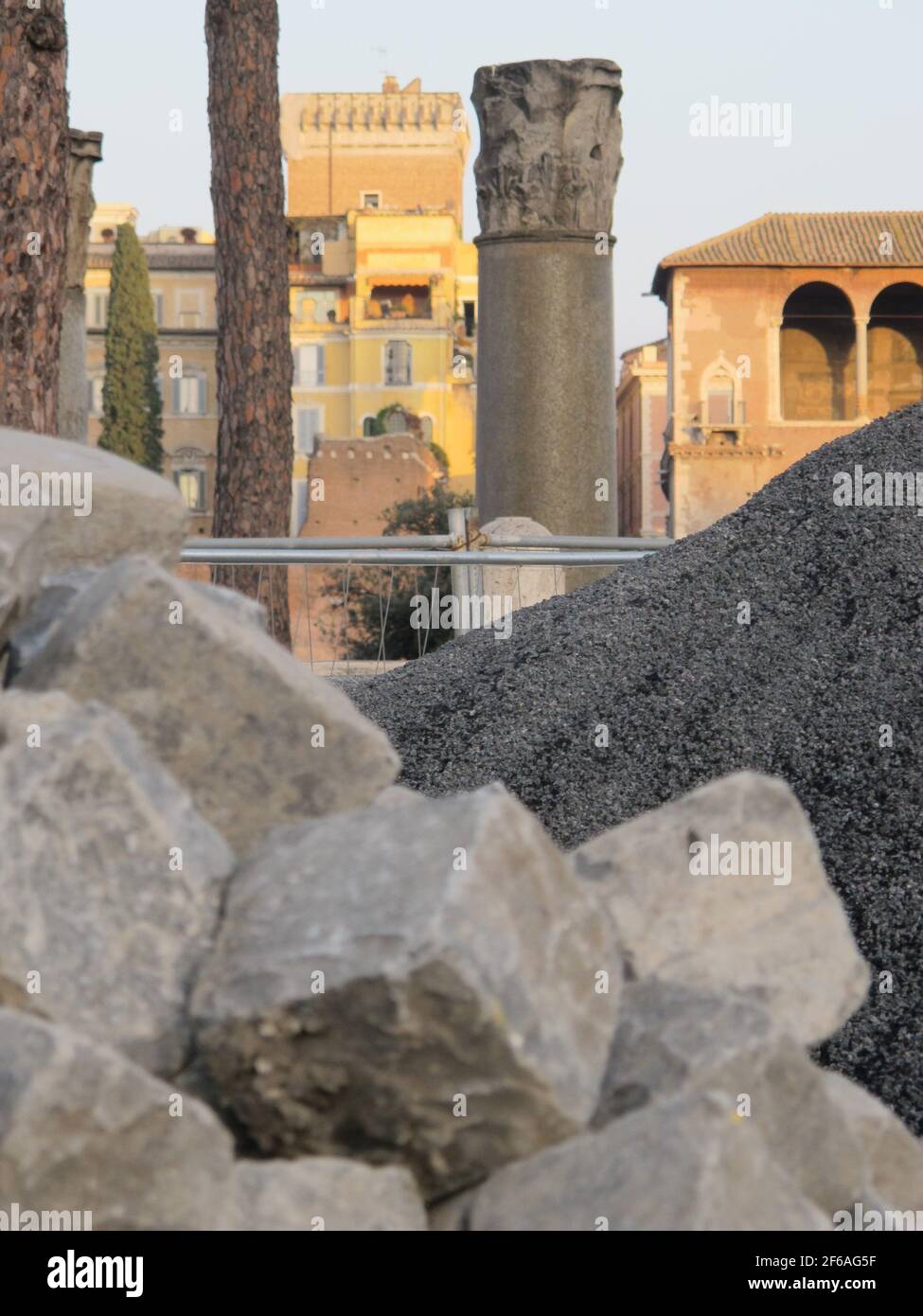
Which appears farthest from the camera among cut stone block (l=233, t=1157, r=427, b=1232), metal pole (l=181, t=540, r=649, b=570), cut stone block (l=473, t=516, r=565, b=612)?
cut stone block (l=473, t=516, r=565, b=612)

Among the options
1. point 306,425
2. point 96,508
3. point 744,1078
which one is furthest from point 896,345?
point 744,1078

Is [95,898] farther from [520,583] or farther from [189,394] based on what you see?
[189,394]

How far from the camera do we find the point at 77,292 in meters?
12.9

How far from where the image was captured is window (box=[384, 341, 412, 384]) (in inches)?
1875

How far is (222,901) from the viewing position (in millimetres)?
2201

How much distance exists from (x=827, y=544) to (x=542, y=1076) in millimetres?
4191

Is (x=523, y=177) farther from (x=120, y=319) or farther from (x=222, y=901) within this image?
(x=120, y=319)

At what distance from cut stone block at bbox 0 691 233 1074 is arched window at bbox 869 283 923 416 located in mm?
37479

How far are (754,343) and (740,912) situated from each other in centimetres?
3569

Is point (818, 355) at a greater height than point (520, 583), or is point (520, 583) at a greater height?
point (818, 355)

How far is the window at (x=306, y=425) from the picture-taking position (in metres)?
48.8

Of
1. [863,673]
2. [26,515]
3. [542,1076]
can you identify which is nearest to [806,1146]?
[542,1076]

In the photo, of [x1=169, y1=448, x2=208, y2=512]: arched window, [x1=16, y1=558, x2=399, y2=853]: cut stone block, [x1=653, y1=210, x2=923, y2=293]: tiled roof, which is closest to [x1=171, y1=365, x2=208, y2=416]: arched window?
[x1=169, y1=448, x2=208, y2=512]: arched window

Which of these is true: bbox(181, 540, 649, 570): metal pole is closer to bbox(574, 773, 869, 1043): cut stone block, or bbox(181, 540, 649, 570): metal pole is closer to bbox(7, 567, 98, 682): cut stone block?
bbox(7, 567, 98, 682): cut stone block
